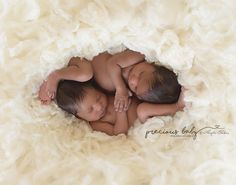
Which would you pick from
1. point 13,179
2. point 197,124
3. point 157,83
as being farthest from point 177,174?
point 13,179

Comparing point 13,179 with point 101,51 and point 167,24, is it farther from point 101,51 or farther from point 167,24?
point 167,24

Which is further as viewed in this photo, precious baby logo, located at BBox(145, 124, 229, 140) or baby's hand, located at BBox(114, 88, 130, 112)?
baby's hand, located at BBox(114, 88, 130, 112)

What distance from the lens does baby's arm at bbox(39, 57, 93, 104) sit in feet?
3.93

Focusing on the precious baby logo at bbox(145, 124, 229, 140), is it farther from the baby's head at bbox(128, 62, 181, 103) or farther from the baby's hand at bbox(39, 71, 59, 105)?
the baby's hand at bbox(39, 71, 59, 105)

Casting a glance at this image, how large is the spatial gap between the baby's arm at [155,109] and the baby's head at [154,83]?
19mm

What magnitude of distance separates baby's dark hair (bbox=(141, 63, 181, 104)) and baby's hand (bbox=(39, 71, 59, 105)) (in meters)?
0.24

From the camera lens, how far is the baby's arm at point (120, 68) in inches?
48.3

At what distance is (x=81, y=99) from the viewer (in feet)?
4.14

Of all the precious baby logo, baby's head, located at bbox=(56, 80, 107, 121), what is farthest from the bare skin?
the precious baby logo

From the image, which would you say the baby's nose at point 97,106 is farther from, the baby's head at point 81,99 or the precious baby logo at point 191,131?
the precious baby logo at point 191,131

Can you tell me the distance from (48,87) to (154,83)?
276 mm

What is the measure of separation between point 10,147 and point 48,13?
318 millimetres

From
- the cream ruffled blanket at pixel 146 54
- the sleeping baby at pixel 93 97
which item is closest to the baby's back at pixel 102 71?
the sleeping baby at pixel 93 97

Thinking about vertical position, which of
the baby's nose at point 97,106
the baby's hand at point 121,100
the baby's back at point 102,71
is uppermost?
the baby's back at point 102,71
